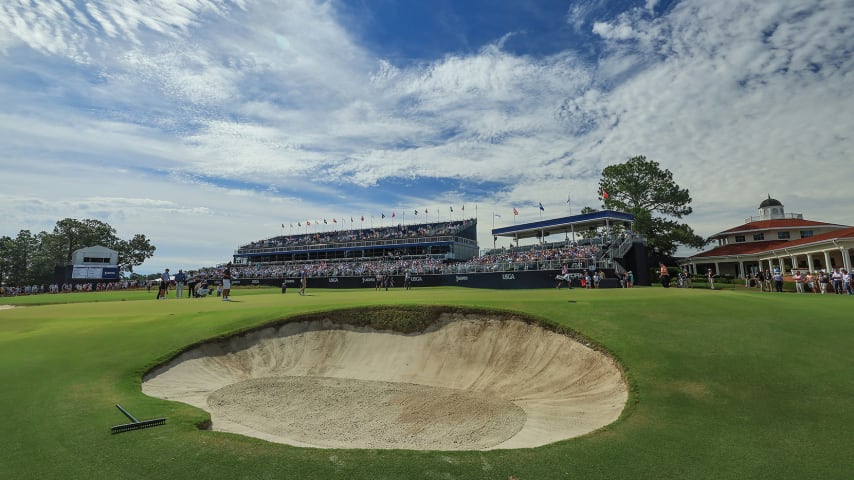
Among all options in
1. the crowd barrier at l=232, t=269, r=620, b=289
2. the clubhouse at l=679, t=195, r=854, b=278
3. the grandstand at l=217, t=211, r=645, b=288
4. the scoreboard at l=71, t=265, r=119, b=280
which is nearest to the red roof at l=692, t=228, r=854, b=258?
the clubhouse at l=679, t=195, r=854, b=278

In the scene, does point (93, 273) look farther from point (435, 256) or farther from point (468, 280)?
point (468, 280)

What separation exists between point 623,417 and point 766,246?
6333 cm

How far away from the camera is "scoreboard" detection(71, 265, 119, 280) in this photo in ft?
238

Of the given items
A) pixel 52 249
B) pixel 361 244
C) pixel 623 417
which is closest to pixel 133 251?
pixel 52 249

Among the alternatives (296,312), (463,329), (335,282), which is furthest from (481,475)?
(335,282)

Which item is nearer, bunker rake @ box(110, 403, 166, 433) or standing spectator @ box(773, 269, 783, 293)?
bunker rake @ box(110, 403, 166, 433)

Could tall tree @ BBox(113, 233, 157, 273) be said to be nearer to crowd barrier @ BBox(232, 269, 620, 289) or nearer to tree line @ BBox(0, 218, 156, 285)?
tree line @ BBox(0, 218, 156, 285)

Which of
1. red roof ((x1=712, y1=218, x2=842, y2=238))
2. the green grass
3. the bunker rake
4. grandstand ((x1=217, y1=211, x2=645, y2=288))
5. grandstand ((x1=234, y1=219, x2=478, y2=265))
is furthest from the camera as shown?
grandstand ((x1=234, y1=219, x2=478, y2=265))

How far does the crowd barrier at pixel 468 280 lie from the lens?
37.8 meters

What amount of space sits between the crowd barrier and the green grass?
23118 mm

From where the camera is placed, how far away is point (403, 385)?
48.2ft

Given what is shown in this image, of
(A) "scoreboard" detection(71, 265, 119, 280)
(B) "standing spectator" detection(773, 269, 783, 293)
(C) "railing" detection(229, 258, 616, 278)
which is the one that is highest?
(A) "scoreboard" detection(71, 265, 119, 280)

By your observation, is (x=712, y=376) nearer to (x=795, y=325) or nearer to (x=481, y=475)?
(x=795, y=325)

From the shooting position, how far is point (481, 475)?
20.8 ft
